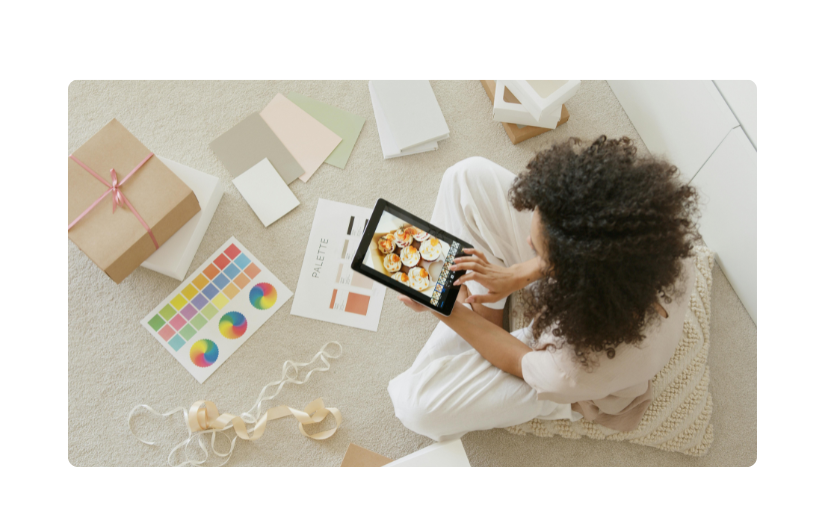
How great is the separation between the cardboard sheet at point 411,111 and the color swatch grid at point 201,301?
21.9 inches

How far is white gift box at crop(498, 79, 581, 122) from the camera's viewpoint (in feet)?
4.43

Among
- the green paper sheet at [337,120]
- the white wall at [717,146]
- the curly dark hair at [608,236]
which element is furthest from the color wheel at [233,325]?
the white wall at [717,146]

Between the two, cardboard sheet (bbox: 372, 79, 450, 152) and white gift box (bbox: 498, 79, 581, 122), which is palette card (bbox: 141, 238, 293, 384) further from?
white gift box (bbox: 498, 79, 581, 122)

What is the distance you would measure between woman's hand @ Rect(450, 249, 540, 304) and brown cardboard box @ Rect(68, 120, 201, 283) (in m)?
0.68

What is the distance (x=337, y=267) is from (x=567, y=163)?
772 millimetres

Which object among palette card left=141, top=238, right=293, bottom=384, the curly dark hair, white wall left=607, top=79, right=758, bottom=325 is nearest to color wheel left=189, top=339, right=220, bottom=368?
palette card left=141, top=238, right=293, bottom=384

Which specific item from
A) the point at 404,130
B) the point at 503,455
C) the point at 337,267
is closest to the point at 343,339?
the point at 337,267

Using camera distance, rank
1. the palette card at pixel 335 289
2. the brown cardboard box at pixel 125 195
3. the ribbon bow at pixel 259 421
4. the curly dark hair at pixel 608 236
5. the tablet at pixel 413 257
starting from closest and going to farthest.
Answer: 1. the curly dark hair at pixel 608 236
2. the tablet at pixel 413 257
3. the brown cardboard box at pixel 125 195
4. the ribbon bow at pixel 259 421
5. the palette card at pixel 335 289

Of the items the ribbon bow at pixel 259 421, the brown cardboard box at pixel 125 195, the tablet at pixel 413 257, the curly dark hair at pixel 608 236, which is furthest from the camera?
the ribbon bow at pixel 259 421

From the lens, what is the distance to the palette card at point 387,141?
1493 millimetres

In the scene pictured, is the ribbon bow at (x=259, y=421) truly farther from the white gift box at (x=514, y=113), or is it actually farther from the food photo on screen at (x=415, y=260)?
the white gift box at (x=514, y=113)

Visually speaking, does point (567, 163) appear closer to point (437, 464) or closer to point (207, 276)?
point (437, 464)

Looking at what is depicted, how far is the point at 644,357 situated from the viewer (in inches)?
35.9

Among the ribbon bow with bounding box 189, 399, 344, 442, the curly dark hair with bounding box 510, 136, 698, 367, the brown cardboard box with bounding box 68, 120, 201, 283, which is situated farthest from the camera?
the ribbon bow with bounding box 189, 399, 344, 442
